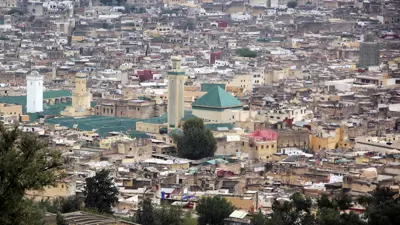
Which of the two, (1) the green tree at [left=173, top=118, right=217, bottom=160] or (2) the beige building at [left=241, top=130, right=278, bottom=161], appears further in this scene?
(2) the beige building at [left=241, top=130, right=278, bottom=161]

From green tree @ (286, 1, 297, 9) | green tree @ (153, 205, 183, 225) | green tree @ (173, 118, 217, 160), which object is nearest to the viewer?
green tree @ (153, 205, 183, 225)

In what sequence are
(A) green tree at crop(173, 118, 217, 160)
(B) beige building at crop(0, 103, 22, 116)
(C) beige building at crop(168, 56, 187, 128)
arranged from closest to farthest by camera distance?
1. (A) green tree at crop(173, 118, 217, 160)
2. (C) beige building at crop(168, 56, 187, 128)
3. (B) beige building at crop(0, 103, 22, 116)

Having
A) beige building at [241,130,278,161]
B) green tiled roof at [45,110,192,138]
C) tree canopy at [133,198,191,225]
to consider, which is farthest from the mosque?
tree canopy at [133,198,191,225]

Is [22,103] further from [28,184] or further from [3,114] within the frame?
[28,184]

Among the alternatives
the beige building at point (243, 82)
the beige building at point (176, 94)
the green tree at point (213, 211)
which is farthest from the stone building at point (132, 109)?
the green tree at point (213, 211)

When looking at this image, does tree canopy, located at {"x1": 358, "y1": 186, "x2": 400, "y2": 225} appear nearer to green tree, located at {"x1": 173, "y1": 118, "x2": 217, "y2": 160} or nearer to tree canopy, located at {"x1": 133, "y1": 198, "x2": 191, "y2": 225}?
tree canopy, located at {"x1": 133, "y1": 198, "x2": 191, "y2": 225}

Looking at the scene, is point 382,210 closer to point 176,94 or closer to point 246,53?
point 176,94

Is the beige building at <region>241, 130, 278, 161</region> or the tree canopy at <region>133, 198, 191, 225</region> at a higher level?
the tree canopy at <region>133, 198, 191, 225</region>

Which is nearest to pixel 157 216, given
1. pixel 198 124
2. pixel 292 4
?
pixel 198 124
